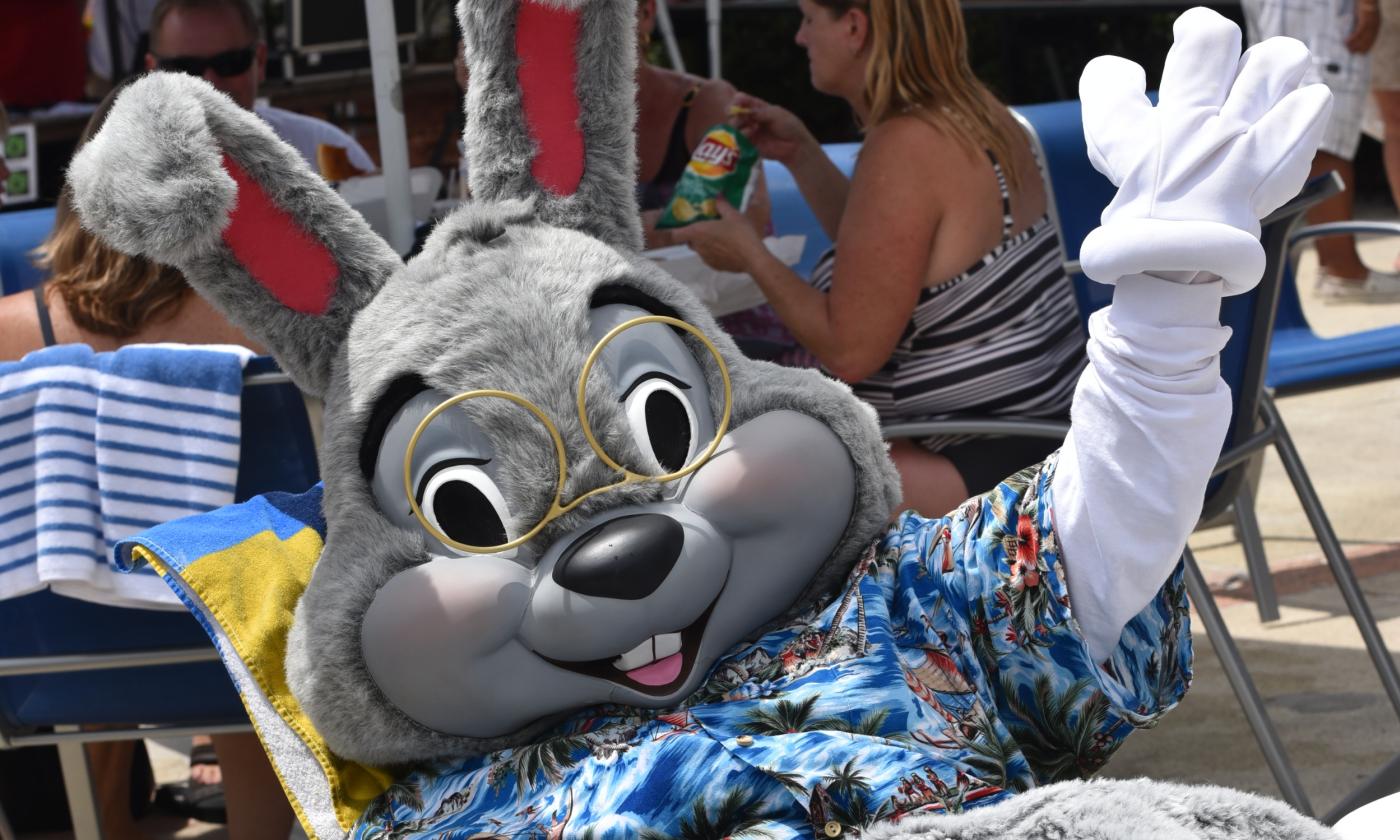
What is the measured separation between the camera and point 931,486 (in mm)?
2520

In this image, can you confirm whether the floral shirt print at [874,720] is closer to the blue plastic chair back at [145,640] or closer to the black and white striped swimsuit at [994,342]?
the blue plastic chair back at [145,640]

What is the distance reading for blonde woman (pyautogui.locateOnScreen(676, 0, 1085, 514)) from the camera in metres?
2.55

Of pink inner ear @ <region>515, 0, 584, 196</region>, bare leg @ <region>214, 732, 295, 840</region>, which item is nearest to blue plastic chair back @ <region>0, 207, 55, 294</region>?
bare leg @ <region>214, 732, 295, 840</region>

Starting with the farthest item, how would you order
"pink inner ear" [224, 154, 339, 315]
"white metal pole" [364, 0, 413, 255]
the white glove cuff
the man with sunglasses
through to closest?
the man with sunglasses, "white metal pole" [364, 0, 413, 255], "pink inner ear" [224, 154, 339, 315], the white glove cuff

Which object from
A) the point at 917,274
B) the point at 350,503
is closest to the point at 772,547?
the point at 350,503

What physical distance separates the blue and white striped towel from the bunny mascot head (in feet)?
1.47

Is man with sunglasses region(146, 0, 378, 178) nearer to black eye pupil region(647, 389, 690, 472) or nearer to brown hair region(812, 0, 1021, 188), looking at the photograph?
brown hair region(812, 0, 1021, 188)

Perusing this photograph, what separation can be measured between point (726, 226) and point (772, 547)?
1248mm

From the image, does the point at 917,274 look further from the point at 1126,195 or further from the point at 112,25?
the point at 112,25

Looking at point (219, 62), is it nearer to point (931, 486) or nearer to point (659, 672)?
point (931, 486)

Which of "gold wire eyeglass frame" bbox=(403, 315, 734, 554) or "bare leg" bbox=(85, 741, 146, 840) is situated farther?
"bare leg" bbox=(85, 741, 146, 840)

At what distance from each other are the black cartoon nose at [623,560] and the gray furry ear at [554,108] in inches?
16.6

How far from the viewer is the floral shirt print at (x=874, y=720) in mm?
1435

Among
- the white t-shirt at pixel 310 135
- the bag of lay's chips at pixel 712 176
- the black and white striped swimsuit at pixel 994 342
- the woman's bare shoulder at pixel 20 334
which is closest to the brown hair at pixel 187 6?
the white t-shirt at pixel 310 135
